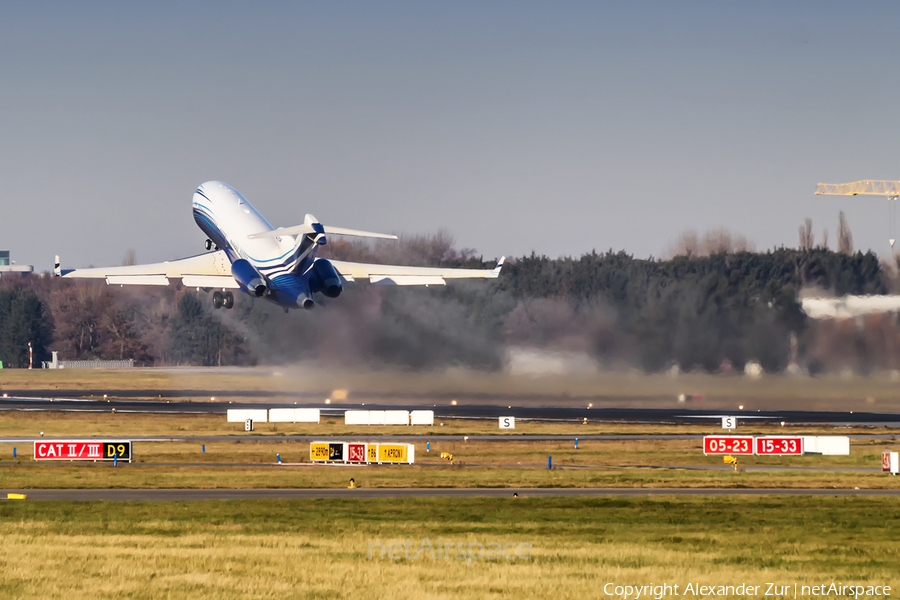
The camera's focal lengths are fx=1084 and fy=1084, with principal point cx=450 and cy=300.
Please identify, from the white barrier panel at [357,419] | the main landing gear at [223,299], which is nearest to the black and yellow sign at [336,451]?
the white barrier panel at [357,419]

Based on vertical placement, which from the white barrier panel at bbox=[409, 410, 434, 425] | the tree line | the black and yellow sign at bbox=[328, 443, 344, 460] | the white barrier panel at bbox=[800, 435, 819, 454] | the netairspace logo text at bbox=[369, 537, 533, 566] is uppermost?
the tree line

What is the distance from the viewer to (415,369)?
100 meters

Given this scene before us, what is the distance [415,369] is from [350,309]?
8.19m

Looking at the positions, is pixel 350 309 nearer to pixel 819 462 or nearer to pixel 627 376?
pixel 627 376

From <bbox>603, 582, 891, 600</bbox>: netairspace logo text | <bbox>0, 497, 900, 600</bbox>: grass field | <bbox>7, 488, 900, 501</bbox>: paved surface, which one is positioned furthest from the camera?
<bbox>7, 488, 900, 501</bbox>: paved surface

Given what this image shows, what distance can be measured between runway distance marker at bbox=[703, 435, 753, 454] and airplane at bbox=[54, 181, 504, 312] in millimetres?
25307

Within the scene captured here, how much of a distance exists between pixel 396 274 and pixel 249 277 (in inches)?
615

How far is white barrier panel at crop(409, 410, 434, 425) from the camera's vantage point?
84875 mm

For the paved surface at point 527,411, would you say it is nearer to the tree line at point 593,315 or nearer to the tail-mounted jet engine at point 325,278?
the tree line at point 593,315

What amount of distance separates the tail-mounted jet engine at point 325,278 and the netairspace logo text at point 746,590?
57.5m

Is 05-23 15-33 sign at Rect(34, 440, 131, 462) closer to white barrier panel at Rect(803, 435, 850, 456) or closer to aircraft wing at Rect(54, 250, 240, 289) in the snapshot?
aircraft wing at Rect(54, 250, 240, 289)

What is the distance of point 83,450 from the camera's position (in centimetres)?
6269

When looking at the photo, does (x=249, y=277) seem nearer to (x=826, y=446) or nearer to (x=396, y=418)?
A: (x=396, y=418)

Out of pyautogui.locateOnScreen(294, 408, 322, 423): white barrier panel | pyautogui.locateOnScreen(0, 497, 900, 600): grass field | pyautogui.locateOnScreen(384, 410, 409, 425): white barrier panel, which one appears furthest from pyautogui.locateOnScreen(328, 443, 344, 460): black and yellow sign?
pyautogui.locateOnScreen(294, 408, 322, 423): white barrier panel
